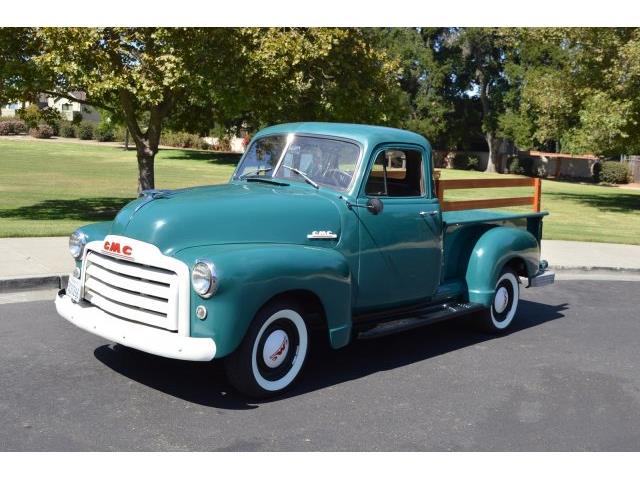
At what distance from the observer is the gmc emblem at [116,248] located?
5120mm

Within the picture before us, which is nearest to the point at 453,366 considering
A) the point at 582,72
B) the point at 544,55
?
the point at 582,72

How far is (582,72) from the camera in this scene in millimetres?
A: 23938

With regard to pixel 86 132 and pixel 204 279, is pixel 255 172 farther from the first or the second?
pixel 86 132

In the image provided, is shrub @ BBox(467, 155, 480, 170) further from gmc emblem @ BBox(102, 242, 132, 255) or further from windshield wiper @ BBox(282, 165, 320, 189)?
gmc emblem @ BBox(102, 242, 132, 255)

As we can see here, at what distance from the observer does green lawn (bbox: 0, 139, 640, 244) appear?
1469cm

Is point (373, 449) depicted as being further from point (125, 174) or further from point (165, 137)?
point (165, 137)

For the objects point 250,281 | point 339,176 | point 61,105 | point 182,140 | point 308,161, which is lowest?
point 250,281

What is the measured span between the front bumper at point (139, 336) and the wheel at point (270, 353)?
1.14 ft

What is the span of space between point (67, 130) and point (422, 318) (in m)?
69.4

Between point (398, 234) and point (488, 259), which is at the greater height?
point (398, 234)

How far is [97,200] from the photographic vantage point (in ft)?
62.5

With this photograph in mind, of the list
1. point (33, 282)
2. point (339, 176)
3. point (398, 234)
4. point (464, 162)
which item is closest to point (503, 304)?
point (398, 234)

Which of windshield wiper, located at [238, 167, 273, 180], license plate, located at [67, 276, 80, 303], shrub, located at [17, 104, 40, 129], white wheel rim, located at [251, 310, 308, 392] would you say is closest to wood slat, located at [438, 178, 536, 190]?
windshield wiper, located at [238, 167, 273, 180]

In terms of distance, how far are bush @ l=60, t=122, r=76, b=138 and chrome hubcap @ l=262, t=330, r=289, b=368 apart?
6967 centimetres
